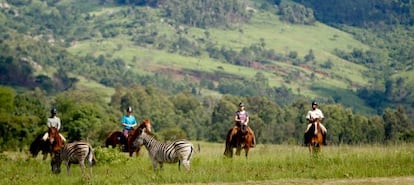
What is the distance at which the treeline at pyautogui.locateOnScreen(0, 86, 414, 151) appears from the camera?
253ft

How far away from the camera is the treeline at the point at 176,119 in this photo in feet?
253

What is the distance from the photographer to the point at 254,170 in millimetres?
23656

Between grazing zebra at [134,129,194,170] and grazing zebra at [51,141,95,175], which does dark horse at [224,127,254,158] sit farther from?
grazing zebra at [51,141,95,175]

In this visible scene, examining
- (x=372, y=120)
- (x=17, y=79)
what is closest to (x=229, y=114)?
(x=372, y=120)

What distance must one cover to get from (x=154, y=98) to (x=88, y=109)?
58153mm

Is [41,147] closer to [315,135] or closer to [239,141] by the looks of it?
[239,141]

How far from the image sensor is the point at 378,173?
22094mm

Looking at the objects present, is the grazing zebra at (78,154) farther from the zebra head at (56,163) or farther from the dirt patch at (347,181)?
the dirt patch at (347,181)

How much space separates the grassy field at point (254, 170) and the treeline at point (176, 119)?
104 ft

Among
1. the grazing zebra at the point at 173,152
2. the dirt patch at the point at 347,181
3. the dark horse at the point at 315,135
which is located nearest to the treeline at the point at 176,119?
the dark horse at the point at 315,135

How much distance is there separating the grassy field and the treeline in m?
31.8

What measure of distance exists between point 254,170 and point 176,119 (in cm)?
10860

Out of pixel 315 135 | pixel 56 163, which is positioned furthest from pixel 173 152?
Result: pixel 315 135

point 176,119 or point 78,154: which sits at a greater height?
point 78,154
